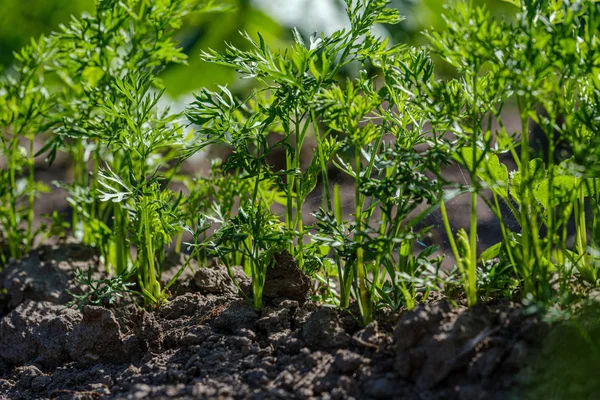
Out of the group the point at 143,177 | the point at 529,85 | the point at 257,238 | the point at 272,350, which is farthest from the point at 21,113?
the point at 529,85

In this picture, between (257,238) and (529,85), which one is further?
(257,238)

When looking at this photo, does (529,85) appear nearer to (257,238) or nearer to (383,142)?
(383,142)

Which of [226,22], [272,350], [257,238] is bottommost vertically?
[272,350]

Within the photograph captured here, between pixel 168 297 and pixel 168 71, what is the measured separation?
7.67 feet

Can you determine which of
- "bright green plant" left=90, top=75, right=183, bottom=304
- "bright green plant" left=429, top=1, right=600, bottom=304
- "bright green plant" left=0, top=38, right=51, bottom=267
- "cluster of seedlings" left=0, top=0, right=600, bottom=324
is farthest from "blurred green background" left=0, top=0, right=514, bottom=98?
"bright green plant" left=429, top=1, right=600, bottom=304

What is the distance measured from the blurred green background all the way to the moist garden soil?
2202 mm

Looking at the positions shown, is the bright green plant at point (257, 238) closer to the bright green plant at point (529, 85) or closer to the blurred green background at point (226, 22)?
the bright green plant at point (529, 85)

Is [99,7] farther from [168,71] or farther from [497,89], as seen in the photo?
[168,71]

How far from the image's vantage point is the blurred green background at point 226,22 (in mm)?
3756

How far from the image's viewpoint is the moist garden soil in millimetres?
1164

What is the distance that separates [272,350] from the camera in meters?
1.39

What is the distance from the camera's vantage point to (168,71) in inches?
152

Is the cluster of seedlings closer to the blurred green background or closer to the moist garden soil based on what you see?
the moist garden soil

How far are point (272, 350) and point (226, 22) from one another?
9.57 ft
